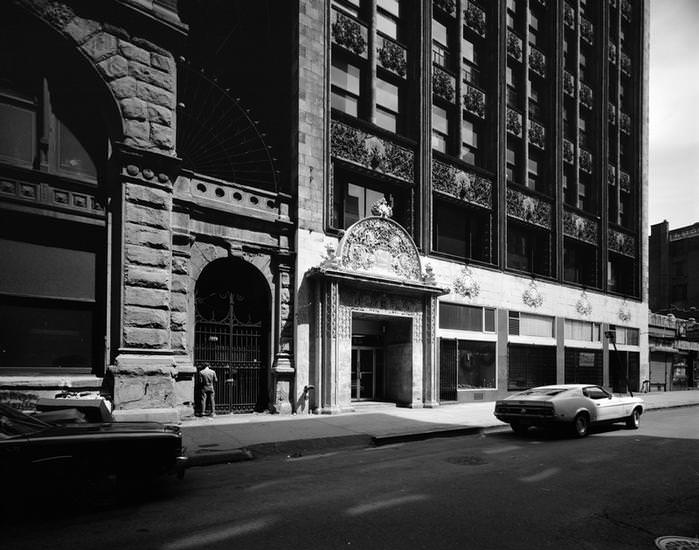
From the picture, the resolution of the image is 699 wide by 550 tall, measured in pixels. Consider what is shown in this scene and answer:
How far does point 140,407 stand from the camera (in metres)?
12.4

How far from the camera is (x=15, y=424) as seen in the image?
6172mm

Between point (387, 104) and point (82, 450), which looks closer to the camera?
point (82, 450)

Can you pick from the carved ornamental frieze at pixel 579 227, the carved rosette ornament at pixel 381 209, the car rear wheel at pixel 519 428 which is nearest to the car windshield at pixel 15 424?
the car rear wheel at pixel 519 428

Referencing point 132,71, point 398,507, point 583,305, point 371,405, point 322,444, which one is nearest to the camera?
point 398,507

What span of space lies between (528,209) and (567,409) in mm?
14894

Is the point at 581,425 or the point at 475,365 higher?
the point at 475,365

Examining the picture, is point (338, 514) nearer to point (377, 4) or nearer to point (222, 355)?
point (222, 355)

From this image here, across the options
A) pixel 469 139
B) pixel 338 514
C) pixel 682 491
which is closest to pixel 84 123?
pixel 338 514

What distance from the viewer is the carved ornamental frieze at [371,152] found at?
1852cm

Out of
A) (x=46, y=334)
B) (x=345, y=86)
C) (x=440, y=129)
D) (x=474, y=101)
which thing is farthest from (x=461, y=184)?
(x=46, y=334)

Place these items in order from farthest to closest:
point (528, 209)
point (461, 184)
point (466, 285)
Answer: point (528, 209), point (461, 184), point (466, 285)

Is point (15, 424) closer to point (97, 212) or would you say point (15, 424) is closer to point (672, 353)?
point (97, 212)

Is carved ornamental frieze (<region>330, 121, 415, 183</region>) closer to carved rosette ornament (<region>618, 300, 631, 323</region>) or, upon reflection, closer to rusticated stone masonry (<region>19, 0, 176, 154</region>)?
rusticated stone masonry (<region>19, 0, 176, 154</region>)

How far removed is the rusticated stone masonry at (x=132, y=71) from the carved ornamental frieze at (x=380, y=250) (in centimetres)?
670
